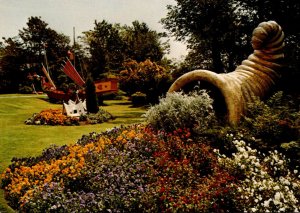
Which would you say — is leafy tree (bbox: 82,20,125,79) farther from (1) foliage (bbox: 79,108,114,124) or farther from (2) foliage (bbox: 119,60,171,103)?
(1) foliage (bbox: 79,108,114,124)

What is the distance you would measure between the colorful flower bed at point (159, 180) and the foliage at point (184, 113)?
356 mm

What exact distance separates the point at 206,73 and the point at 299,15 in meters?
17.6

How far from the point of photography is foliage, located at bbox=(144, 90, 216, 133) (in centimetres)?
955

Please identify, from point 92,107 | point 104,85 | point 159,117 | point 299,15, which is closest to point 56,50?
point 104,85

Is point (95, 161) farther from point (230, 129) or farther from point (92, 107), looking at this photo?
point (92, 107)

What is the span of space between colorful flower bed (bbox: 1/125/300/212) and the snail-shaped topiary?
159 centimetres

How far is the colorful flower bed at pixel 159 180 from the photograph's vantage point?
235 inches

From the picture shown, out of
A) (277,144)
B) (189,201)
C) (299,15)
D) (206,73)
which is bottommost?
(189,201)

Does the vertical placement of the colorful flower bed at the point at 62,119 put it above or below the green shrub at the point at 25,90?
below

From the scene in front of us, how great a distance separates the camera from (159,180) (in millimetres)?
7109

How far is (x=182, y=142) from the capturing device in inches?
336

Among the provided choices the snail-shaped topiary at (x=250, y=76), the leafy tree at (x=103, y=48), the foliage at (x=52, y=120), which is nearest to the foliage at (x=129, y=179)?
the snail-shaped topiary at (x=250, y=76)

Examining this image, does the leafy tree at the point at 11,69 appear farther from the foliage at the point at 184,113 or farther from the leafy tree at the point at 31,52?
the foliage at the point at 184,113

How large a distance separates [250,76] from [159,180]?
5271 mm
